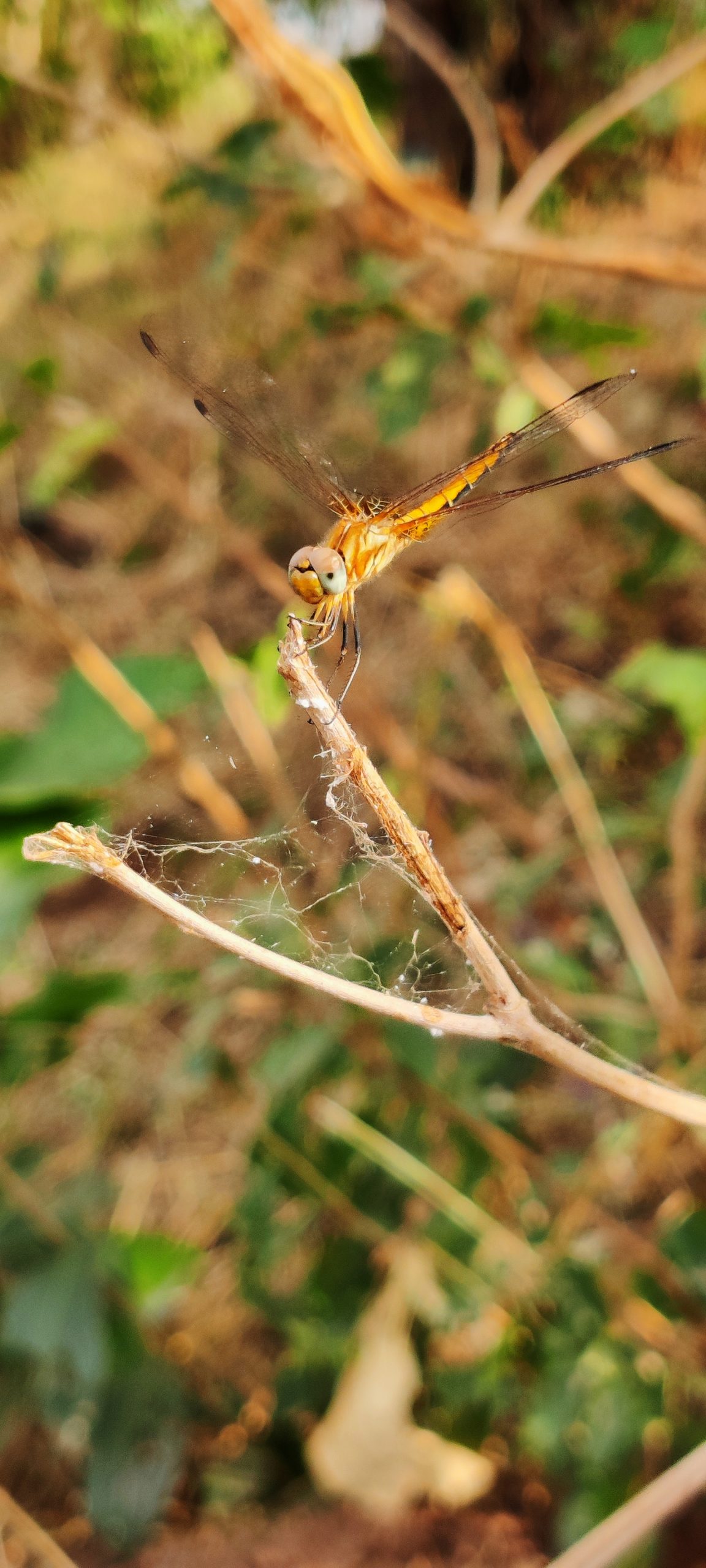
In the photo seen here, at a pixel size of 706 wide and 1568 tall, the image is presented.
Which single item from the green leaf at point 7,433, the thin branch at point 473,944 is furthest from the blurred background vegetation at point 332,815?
the thin branch at point 473,944

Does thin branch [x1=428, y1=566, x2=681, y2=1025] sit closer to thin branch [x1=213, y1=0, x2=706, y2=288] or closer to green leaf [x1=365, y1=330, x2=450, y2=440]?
green leaf [x1=365, y1=330, x2=450, y2=440]

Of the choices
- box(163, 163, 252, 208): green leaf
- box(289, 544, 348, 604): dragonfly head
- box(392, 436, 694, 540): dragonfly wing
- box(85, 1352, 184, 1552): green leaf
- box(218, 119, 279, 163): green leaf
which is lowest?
box(85, 1352, 184, 1552): green leaf

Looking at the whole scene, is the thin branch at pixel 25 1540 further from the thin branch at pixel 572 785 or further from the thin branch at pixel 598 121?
the thin branch at pixel 598 121

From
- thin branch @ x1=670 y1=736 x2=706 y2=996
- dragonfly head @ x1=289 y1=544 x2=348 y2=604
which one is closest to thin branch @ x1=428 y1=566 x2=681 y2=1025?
thin branch @ x1=670 y1=736 x2=706 y2=996

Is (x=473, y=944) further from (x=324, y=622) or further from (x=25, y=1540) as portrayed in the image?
(x=25, y=1540)

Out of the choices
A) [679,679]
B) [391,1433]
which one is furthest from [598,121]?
[391,1433]

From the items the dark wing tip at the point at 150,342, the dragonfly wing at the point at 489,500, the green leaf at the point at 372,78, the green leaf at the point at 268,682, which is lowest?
the dragonfly wing at the point at 489,500

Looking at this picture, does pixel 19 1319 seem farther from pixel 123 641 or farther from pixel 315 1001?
pixel 123 641
